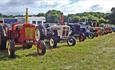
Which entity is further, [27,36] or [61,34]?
[61,34]

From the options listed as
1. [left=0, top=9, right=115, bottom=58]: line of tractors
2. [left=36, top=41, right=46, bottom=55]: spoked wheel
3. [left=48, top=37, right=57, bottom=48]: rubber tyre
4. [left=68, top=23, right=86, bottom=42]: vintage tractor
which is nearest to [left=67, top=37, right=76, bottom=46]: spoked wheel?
[left=0, top=9, right=115, bottom=58]: line of tractors

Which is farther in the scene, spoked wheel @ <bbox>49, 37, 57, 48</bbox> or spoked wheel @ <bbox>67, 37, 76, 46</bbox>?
spoked wheel @ <bbox>67, 37, 76, 46</bbox>

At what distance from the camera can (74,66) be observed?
31.9 feet

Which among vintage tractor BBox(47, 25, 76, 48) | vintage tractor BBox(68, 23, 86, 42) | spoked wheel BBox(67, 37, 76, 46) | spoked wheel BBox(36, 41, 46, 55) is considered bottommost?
vintage tractor BBox(68, 23, 86, 42)

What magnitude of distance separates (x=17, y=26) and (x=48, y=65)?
4.40 metres

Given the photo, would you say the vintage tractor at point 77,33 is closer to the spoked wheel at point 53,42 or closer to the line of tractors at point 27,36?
the line of tractors at point 27,36

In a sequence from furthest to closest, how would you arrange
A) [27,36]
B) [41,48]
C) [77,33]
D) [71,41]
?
[77,33], [71,41], [27,36], [41,48]

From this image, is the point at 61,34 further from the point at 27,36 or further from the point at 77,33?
the point at 27,36

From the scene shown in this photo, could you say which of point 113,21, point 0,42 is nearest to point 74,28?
point 0,42

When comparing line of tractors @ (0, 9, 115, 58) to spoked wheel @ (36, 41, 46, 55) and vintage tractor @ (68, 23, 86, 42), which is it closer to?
spoked wheel @ (36, 41, 46, 55)

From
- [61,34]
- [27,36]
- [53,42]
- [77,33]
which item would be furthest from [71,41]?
[27,36]

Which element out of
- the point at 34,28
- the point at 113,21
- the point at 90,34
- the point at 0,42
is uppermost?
the point at 34,28

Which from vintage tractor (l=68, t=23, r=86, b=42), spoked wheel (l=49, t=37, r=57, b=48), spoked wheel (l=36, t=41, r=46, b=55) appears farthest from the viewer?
vintage tractor (l=68, t=23, r=86, b=42)

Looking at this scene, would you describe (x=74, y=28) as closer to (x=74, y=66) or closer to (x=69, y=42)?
(x=69, y=42)
